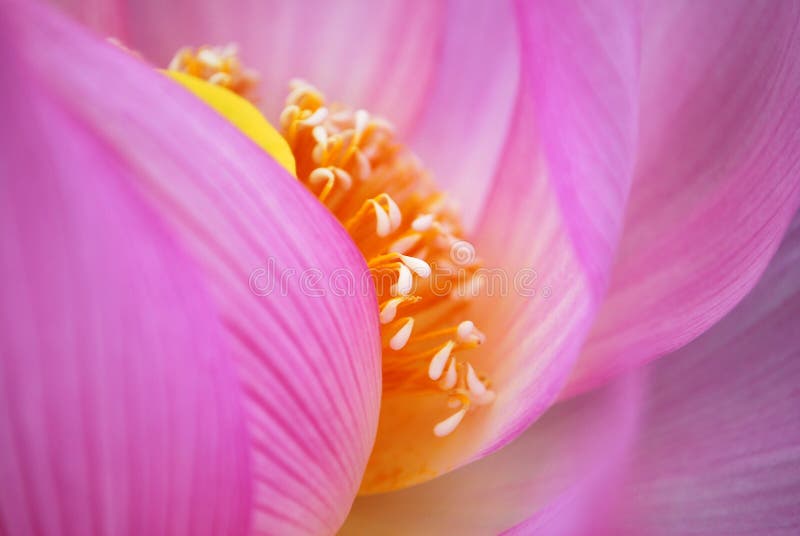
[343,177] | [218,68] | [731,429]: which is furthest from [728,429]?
[218,68]

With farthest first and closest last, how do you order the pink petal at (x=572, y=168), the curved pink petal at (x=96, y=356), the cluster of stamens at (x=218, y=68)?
the cluster of stamens at (x=218, y=68) → the pink petal at (x=572, y=168) → the curved pink petal at (x=96, y=356)

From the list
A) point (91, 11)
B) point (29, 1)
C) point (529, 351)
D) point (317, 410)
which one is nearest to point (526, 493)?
point (529, 351)

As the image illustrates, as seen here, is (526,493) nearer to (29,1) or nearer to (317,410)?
(317,410)

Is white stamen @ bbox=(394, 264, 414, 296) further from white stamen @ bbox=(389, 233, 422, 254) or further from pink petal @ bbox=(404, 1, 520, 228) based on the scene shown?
pink petal @ bbox=(404, 1, 520, 228)

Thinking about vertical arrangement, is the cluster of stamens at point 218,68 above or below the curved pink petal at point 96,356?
below

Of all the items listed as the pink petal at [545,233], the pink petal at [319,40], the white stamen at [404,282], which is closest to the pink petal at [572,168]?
the pink petal at [545,233]

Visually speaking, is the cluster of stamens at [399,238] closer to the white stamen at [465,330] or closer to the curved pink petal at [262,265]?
the white stamen at [465,330]

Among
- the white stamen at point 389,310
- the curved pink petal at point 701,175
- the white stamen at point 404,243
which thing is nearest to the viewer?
the curved pink petal at point 701,175
